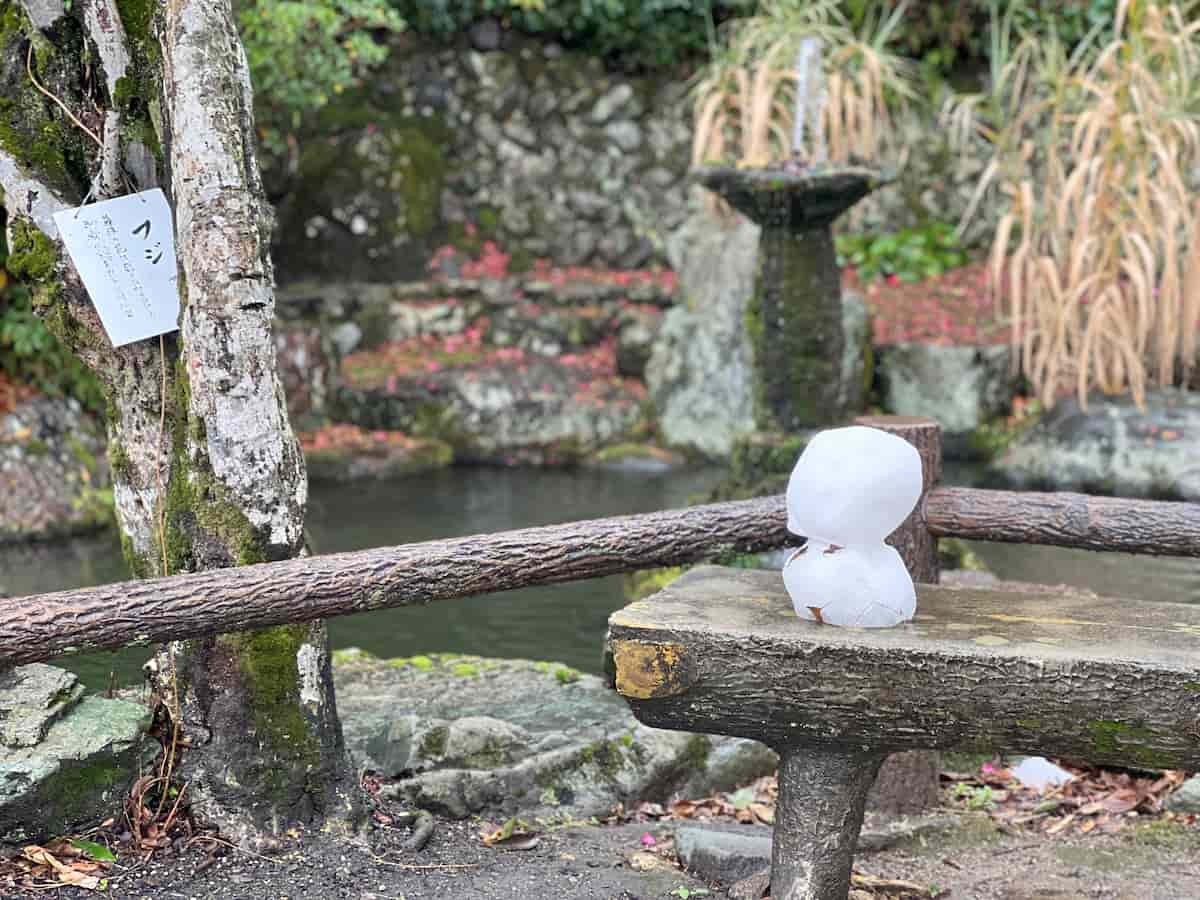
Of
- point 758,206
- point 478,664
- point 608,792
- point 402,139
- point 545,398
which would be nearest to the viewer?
point 608,792

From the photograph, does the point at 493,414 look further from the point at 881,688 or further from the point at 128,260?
the point at 881,688

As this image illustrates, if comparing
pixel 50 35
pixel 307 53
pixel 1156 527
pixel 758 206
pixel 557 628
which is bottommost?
pixel 557 628

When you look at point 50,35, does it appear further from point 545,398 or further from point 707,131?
point 545,398

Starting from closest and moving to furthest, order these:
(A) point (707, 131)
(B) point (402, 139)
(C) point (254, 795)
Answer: (C) point (254, 795)
(A) point (707, 131)
(B) point (402, 139)

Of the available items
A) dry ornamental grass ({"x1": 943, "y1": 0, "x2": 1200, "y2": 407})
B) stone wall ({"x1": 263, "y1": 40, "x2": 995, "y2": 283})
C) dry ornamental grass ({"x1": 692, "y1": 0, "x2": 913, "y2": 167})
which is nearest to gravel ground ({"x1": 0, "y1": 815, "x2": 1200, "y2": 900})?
dry ornamental grass ({"x1": 943, "y1": 0, "x2": 1200, "y2": 407})

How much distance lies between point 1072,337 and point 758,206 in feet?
8.44

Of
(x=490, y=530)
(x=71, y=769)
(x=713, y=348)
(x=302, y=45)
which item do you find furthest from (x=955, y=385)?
(x=71, y=769)

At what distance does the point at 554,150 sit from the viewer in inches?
426

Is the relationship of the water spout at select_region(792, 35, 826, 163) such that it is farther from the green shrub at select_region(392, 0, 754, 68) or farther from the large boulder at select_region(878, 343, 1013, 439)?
the green shrub at select_region(392, 0, 754, 68)

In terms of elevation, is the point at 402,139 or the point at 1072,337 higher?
the point at 402,139

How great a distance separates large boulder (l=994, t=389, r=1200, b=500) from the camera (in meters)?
7.21

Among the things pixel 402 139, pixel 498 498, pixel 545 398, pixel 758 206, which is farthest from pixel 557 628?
pixel 402 139

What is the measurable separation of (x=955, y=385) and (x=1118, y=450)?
1.53 metres

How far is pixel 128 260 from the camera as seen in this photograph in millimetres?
2914
